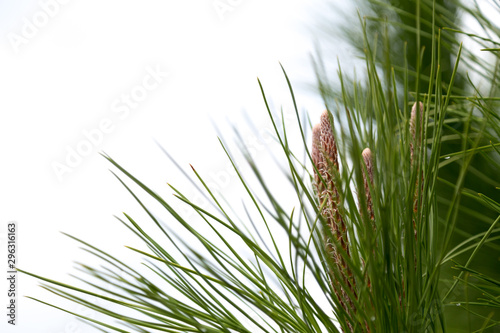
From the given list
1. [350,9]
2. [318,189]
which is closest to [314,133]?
[318,189]

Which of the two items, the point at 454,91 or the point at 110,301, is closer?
the point at 110,301

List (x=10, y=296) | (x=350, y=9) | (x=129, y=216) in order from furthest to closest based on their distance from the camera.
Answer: (x=10, y=296)
(x=350, y=9)
(x=129, y=216)

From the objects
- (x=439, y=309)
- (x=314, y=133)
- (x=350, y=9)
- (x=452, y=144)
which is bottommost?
(x=439, y=309)

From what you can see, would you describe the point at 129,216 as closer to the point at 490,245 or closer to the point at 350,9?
the point at 490,245

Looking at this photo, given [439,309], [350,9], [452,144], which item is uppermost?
[350,9]

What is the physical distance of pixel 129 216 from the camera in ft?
1.01

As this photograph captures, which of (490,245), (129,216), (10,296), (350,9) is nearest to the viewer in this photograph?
(129,216)

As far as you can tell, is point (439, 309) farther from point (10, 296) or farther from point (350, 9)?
point (10, 296)

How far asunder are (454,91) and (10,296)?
2.62ft

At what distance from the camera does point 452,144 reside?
2.01 feet

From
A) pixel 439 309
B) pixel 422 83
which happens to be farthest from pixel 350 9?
pixel 439 309

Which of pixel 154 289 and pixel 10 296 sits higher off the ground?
pixel 10 296

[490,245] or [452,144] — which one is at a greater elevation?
[452,144]

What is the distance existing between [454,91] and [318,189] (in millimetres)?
309
